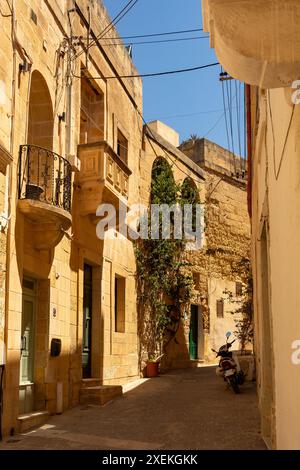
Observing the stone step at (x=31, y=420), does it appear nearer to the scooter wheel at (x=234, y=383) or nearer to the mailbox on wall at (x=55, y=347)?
the mailbox on wall at (x=55, y=347)

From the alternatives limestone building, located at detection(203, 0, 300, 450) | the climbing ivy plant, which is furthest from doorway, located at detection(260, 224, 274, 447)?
the climbing ivy plant

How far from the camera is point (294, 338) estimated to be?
13.3ft

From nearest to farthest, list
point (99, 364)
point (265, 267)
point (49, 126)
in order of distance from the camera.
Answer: point (265, 267), point (49, 126), point (99, 364)

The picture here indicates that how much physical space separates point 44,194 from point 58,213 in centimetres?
42

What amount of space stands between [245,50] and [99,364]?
9471 mm

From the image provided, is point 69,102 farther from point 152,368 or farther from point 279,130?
point 152,368

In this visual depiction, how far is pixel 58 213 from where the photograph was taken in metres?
8.98

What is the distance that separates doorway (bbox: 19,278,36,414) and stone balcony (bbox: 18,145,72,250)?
77 cm

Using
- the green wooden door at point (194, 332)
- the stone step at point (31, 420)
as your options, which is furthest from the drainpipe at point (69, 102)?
Result: the green wooden door at point (194, 332)

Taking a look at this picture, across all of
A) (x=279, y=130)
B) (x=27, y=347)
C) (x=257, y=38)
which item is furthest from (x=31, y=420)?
(x=257, y=38)

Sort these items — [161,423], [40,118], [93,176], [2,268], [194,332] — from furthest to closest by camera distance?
[194,332] < [93,176] < [40,118] < [161,423] < [2,268]

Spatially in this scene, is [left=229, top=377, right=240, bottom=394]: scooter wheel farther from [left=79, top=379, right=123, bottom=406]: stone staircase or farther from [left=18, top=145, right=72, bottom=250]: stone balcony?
[left=18, top=145, right=72, bottom=250]: stone balcony

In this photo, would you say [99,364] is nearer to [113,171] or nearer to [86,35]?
[113,171]
